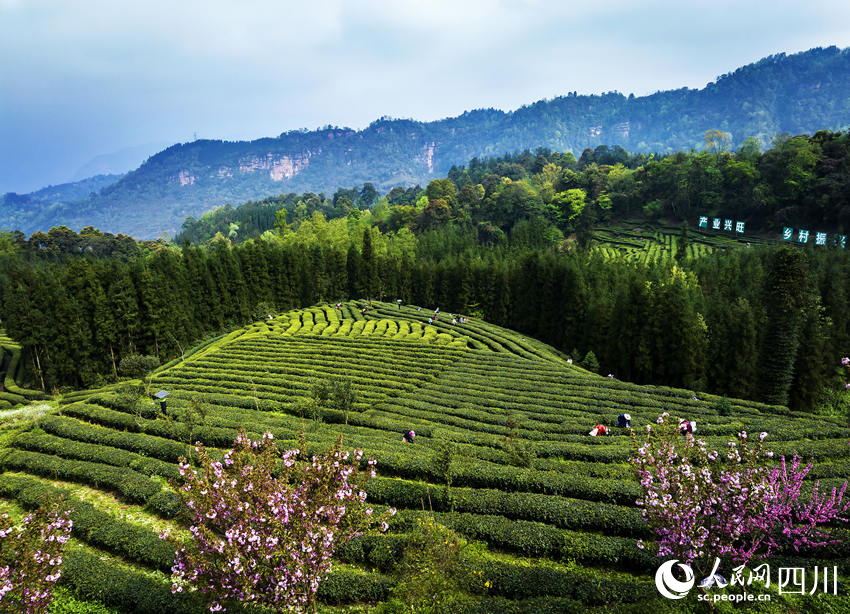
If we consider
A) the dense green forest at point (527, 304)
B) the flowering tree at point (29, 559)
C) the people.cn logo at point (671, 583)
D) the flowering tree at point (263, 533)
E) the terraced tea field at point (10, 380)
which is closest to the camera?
the flowering tree at point (263, 533)

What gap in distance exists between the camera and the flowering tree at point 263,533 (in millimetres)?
7875

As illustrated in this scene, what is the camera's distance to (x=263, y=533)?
8133mm

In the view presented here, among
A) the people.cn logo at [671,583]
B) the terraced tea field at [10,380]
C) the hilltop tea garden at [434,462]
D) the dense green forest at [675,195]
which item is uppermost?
the dense green forest at [675,195]

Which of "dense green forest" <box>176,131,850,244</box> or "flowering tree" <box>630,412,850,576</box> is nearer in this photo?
"flowering tree" <box>630,412,850,576</box>

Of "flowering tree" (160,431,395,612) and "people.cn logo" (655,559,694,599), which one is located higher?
"flowering tree" (160,431,395,612)

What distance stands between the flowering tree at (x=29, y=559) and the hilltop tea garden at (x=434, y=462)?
3491mm

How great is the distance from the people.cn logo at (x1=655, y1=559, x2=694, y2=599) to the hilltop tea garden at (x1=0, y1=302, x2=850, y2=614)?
0.26 m

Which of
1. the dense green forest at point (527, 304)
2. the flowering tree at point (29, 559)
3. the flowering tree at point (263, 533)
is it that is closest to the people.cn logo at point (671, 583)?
the flowering tree at point (263, 533)

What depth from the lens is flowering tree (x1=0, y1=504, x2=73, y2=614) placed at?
26.3 feet

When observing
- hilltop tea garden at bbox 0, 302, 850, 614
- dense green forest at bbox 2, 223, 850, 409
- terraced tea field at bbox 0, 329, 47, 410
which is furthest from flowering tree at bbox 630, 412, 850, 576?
terraced tea field at bbox 0, 329, 47, 410

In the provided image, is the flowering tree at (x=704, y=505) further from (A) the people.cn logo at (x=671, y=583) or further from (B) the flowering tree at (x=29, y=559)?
(B) the flowering tree at (x=29, y=559)

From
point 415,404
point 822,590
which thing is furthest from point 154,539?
point 822,590

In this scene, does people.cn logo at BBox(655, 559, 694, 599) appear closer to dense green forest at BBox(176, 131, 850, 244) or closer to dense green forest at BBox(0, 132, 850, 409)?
dense green forest at BBox(0, 132, 850, 409)

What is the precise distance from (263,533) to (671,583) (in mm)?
9475
